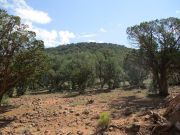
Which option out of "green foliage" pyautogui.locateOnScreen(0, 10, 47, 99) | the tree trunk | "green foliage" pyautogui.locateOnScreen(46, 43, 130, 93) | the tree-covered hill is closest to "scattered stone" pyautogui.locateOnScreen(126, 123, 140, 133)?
"green foliage" pyautogui.locateOnScreen(0, 10, 47, 99)

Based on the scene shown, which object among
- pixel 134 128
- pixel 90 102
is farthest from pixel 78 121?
pixel 90 102

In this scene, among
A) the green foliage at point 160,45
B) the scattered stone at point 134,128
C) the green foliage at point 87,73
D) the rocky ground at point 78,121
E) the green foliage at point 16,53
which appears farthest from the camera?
the green foliage at point 87,73

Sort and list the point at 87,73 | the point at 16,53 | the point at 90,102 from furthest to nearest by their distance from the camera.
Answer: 1. the point at 87,73
2. the point at 90,102
3. the point at 16,53

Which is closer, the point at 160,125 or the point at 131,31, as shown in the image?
the point at 160,125

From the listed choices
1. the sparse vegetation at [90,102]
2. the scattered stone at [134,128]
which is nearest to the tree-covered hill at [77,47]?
the sparse vegetation at [90,102]

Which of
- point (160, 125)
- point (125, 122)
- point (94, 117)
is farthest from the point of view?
point (94, 117)

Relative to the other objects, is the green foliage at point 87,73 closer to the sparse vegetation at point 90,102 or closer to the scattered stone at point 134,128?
the sparse vegetation at point 90,102

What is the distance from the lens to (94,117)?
21.0m

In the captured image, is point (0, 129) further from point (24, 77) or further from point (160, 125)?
point (160, 125)

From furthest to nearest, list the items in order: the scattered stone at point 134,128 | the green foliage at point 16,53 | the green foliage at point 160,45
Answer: the green foliage at point 160,45
the green foliage at point 16,53
the scattered stone at point 134,128

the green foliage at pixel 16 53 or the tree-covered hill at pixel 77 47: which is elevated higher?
the tree-covered hill at pixel 77 47

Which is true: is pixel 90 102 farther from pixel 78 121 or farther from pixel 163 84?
pixel 163 84

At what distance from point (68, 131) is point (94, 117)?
9.03 ft

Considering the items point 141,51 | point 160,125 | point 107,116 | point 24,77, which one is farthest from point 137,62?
point 160,125
